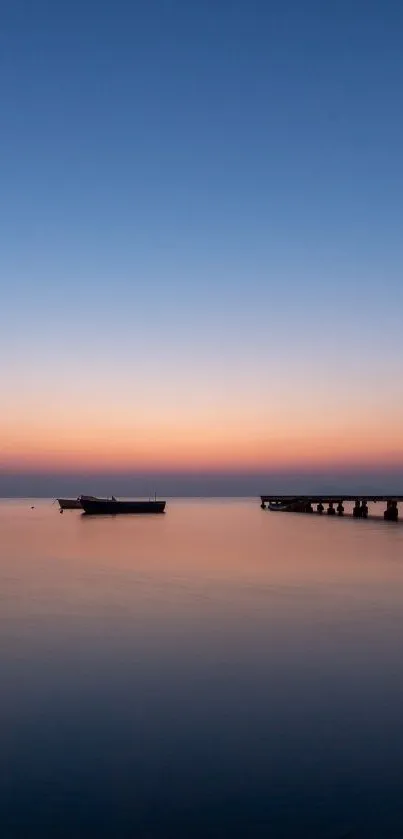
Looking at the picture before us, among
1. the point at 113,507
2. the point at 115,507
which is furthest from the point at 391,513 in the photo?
the point at 115,507

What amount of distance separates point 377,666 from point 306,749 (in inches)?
256

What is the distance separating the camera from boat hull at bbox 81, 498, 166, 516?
12544cm

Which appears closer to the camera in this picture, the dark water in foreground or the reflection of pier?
the dark water in foreground

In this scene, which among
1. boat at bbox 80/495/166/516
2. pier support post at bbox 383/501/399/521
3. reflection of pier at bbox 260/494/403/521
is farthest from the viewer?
boat at bbox 80/495/166/516

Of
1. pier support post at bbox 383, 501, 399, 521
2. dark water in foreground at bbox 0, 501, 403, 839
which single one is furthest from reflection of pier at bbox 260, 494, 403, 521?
dark water in foreground at bbox 0, 501, 403, 839

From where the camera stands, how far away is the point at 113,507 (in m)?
129

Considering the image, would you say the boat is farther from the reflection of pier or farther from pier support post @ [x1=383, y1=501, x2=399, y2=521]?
pier support post @ [x1=383, y1=501, x2=399, y2=521]

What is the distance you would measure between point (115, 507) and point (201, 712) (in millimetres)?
118251

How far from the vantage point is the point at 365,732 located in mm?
11930

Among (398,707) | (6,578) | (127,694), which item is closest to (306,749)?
(398,707)

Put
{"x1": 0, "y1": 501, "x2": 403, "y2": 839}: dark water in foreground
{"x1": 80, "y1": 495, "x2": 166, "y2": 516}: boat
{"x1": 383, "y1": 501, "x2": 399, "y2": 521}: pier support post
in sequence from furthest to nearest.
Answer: {"x1": 80, "y1": 495, "x2": 166, "y2": 516}: boat, {"x1": 383, "y1": 501, "x2": 399, "y2": 521}: pier support post, {"x1": 0, "y1": 501, "x2": 403, "y2": 839}: dark water in foreground

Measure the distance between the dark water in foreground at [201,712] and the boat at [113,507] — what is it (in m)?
95.8

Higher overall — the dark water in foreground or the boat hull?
the boat hull

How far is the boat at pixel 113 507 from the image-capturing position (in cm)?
12544
